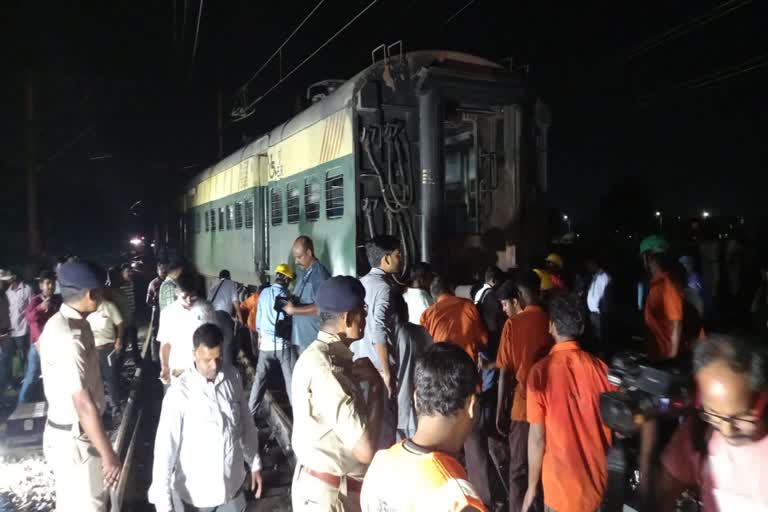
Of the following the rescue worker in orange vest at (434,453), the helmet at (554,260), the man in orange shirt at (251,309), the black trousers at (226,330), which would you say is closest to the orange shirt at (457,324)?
the black trousers at (226,330)

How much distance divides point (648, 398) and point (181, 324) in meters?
4.01

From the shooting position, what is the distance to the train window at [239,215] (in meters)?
11.1

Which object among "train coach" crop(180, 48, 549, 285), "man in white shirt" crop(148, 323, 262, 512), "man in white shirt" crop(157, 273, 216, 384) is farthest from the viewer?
"train coach" crop(180, 48, 549, 285)

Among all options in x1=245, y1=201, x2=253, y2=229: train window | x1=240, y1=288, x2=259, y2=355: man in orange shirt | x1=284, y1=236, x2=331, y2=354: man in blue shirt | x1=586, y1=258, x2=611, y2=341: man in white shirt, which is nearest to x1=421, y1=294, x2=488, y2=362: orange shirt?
x1=284, y1=236, x2=331, y2=354: man in blue shirt

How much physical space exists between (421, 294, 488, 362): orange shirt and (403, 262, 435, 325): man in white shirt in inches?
14.1

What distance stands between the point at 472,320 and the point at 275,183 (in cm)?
527

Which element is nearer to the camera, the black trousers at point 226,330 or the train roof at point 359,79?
the black trousers at point 226,330

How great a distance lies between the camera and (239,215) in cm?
1127

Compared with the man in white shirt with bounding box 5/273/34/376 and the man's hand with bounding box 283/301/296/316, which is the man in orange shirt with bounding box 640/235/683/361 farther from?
the man in white shirt with bounding box 5/273/34/376

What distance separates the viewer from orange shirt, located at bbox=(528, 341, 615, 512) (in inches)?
101

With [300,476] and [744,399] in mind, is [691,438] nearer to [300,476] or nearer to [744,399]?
[744,399]

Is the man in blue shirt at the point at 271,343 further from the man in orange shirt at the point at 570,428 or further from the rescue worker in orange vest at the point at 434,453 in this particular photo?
the rescue worker in orange vest at the point at 434,453

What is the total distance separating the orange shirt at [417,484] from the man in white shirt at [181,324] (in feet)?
11.4

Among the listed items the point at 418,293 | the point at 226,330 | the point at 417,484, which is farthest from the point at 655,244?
the point at 226,330
